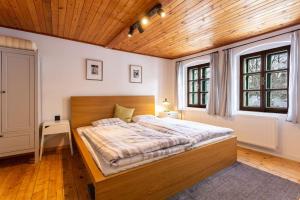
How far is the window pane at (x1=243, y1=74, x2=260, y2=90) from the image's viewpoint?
10.8ft

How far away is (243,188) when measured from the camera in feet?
6.36

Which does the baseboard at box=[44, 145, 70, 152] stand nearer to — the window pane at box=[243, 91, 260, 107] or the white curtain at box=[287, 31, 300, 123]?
the window pane at box=[243, 91, 260, 107]

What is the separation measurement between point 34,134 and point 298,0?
13.7ft

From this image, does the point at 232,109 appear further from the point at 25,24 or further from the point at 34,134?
the point at 25,24

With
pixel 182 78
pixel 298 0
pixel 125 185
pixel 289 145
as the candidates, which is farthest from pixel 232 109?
pixel 125 185

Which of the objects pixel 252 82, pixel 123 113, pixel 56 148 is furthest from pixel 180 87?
pixel 56 148

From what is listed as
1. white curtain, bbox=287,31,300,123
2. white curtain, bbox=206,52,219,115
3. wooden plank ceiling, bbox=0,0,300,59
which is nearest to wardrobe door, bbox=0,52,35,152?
wooden plank ceiling, bbox=0,0,300,59

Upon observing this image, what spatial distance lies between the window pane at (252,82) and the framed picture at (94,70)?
3.27 m

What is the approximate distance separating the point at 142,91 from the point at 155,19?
226 cm

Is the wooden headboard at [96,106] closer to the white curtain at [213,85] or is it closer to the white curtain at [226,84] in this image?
the white curtain at [213,85]

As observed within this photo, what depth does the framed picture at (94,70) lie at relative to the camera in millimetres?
3512

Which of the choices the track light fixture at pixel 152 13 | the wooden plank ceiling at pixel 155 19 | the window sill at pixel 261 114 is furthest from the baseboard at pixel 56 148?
the window sill at pixel 261 114

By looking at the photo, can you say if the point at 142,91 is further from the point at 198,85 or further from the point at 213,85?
the point at 213,85

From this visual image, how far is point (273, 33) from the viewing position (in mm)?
2873
